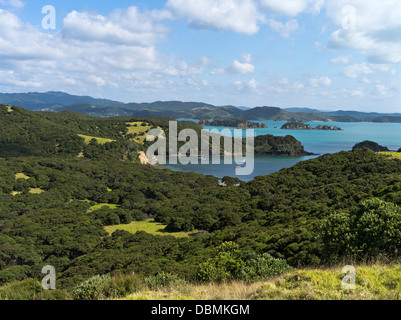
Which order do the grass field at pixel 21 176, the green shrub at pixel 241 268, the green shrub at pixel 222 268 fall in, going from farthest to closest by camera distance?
1. the grass field at pixel 21 176
2. the green shrub at pixel 222 268
3. the green shrub at pixel 241 268

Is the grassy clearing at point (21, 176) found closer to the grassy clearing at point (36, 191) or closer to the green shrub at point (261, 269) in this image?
the grassy clearing at point (36, 191)

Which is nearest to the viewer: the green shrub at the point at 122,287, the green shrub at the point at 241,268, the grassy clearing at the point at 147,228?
the green shrub at the point at 122,287

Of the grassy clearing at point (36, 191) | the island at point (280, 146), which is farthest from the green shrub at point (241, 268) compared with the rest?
the island at point (280, 146)

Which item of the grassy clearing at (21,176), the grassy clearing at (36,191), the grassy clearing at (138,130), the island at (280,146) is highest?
the grassy clearing at (138,130)
